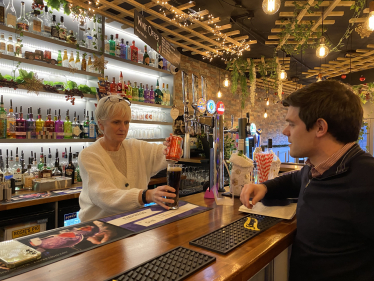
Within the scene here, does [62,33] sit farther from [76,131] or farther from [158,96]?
[158,96]

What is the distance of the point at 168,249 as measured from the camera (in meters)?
0.95

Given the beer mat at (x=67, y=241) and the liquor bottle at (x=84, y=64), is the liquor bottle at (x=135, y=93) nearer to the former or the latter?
the liquor bottle at (x=84, y=64)

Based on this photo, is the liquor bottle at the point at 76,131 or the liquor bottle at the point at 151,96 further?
the liquor bottle at the point at 151,96

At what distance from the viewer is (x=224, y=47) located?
5.27 meters

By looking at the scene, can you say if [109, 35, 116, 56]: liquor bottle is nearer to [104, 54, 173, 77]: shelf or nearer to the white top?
[104, 54, 173, 77]: shelf

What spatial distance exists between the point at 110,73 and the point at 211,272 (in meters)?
4.15

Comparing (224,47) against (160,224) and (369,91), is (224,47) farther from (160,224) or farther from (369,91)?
(369,91)

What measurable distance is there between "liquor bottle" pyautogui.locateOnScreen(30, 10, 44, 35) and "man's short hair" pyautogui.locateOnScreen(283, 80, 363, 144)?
311 cm

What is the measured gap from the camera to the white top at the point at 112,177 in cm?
146

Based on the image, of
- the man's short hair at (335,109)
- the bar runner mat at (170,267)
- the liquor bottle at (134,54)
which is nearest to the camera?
the bar runner mat at (170,267)

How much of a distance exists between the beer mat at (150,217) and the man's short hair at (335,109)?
2.27ft

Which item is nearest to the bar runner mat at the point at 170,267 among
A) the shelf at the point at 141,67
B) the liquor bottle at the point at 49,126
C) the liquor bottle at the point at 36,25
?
the liquor bottle at the point at 49,126

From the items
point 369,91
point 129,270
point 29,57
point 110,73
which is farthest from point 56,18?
point 369,91

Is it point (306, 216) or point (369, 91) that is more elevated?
point (369, 91)
